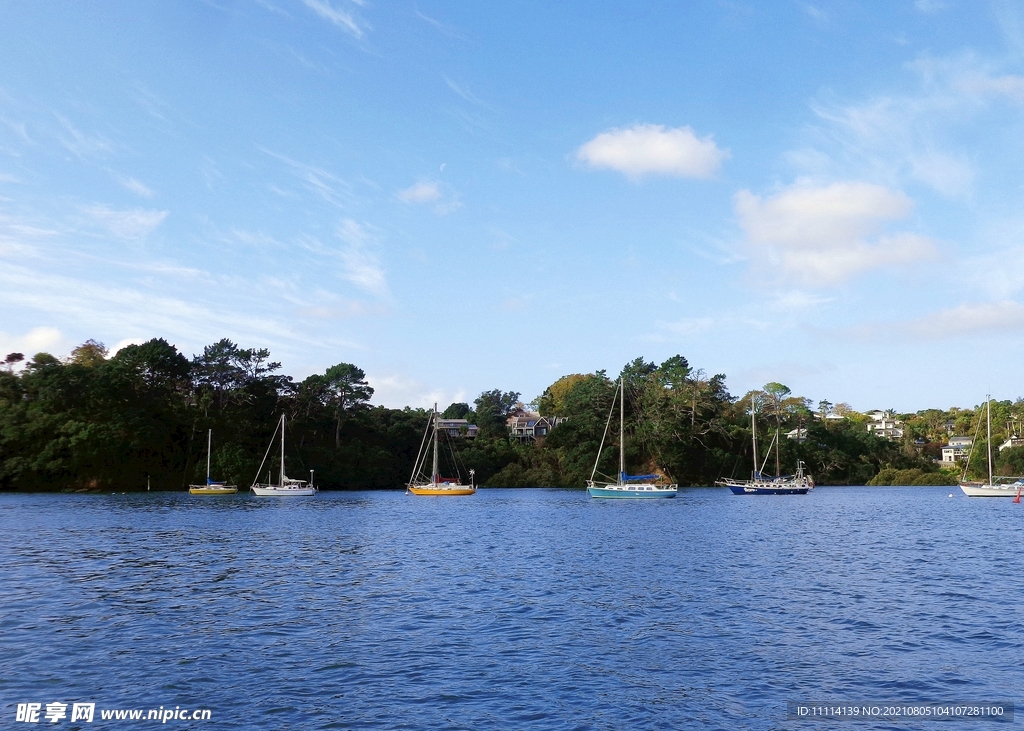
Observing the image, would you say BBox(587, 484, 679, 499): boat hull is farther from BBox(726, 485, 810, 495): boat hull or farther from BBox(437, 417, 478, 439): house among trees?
BBox(437, 417, 478, 439): house among trees

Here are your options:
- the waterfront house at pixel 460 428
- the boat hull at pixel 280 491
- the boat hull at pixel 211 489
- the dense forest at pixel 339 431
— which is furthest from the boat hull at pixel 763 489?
the boat hull at pixel 211 489

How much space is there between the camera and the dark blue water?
1756 cm

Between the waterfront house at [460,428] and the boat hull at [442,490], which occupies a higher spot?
the waterfront house at [460,428]

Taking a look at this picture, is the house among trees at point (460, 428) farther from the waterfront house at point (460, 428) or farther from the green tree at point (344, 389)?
the green tree at point (344, 389)

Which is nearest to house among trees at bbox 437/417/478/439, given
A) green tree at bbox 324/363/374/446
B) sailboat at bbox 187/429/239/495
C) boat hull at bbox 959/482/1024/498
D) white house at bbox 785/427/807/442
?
green tree at bbox 324/363/374/446

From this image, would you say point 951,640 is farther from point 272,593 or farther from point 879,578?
point 272,593

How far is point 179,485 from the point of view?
132625 mm

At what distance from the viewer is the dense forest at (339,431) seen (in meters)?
122

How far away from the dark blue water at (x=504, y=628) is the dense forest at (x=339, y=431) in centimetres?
7760

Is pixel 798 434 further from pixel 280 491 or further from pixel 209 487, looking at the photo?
pixel 209 487

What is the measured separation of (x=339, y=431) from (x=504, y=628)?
13692 cm

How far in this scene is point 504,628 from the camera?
2472 cm

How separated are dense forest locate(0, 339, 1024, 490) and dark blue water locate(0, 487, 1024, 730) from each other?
7760 centimetres

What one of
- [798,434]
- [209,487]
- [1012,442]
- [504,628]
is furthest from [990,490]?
[209,487]
